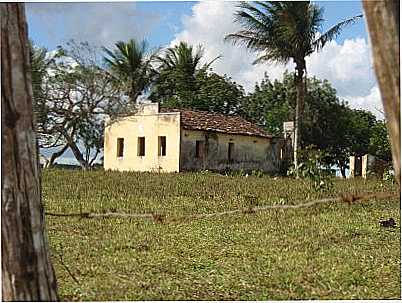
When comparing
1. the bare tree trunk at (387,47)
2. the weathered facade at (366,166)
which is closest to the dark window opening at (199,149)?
the weathered facade at (366,166)

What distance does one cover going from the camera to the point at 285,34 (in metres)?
7.67

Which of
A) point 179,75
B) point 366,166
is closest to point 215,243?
point 179,75

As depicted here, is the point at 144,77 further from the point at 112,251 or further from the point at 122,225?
the point at 112,251

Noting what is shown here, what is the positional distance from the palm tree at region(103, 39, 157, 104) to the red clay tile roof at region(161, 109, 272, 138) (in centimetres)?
78

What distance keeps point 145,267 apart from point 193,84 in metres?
3.31

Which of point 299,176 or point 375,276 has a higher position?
point 299,176

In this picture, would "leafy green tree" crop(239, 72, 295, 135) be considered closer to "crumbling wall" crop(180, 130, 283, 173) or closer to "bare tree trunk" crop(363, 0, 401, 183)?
"crumbling wall" crop(180, 130, 283, 173)

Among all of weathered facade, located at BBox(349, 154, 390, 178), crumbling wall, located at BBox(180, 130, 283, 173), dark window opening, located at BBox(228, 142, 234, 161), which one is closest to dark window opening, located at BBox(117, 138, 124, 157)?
crumbling wall, located at BBox(180, 130, 283, 173)

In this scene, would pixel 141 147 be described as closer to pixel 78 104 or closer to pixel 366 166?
pixel 78 104

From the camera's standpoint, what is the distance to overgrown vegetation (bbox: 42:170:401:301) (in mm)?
3297

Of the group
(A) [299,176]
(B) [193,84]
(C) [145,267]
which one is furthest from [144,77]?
(C) [145,267]

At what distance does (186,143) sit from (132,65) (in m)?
1.97

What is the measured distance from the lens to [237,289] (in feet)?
10.8

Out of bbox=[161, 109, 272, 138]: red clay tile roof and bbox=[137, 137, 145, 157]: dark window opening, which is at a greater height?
bbox=[161, 109, 272, 138]: red clay tile roof
